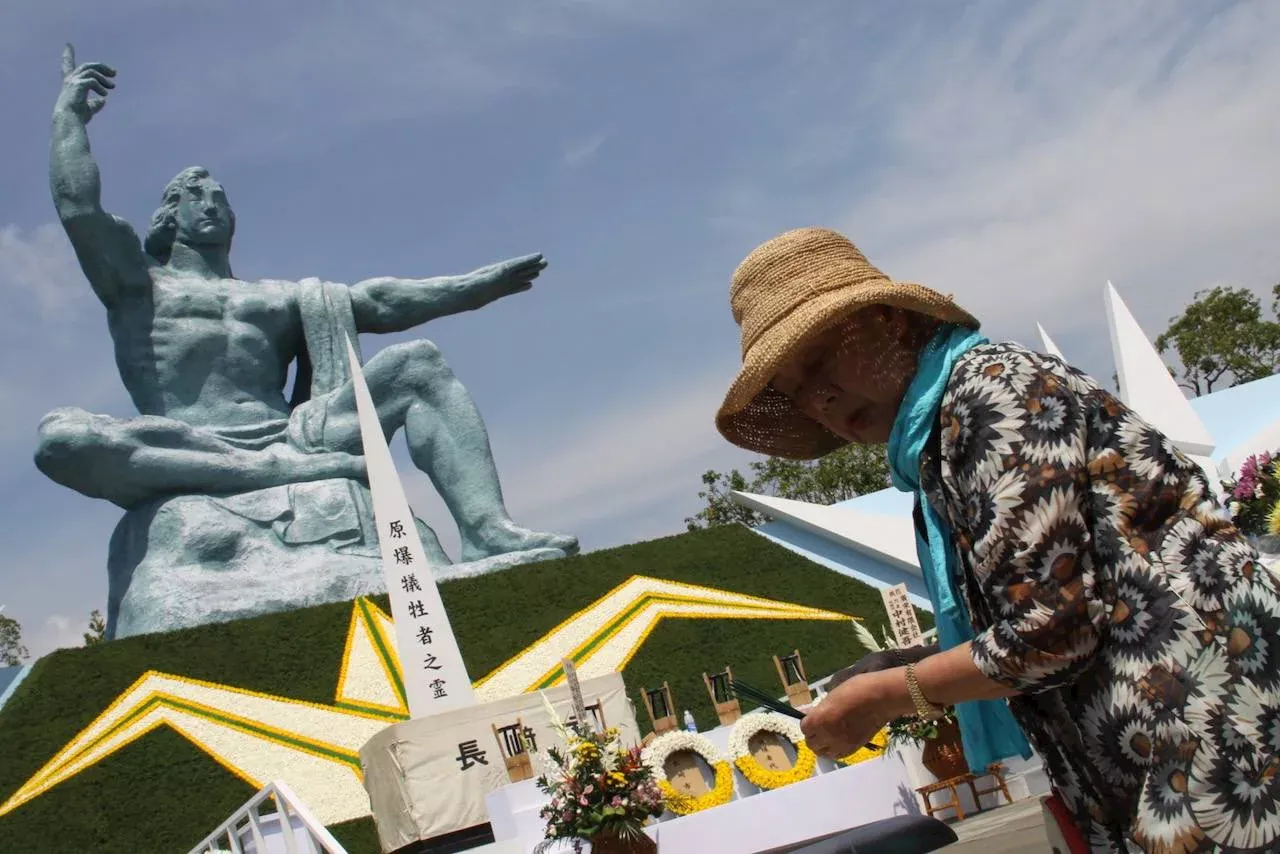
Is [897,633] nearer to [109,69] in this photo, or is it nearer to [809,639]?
[809,639]

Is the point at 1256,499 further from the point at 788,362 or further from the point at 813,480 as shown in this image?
the point at 813,480

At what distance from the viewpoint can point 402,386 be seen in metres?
15.2

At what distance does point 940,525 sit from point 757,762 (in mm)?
6821

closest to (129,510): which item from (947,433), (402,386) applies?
(402,386)

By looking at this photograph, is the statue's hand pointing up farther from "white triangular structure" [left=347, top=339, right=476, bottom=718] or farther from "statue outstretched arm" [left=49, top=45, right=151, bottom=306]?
"white triangular structure" [left=347, top=339, right=476, bottom=718]

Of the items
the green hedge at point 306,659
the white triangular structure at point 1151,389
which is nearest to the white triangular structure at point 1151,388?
the white triangular structure at point 1151,389

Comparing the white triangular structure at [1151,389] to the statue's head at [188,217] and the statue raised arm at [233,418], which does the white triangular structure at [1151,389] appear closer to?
the statue raised arm at [233,418]

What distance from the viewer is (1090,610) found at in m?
1.10

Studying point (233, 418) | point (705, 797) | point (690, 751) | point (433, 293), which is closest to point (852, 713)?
point (705, 797)

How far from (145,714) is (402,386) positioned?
597 cm

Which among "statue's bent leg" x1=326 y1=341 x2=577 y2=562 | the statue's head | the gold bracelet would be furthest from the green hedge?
the gold bracelet

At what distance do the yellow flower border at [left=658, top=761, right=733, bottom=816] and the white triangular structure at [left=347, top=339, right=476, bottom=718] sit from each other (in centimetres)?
194

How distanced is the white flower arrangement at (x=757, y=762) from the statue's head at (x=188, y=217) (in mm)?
10954

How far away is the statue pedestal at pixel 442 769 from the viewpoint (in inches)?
307
